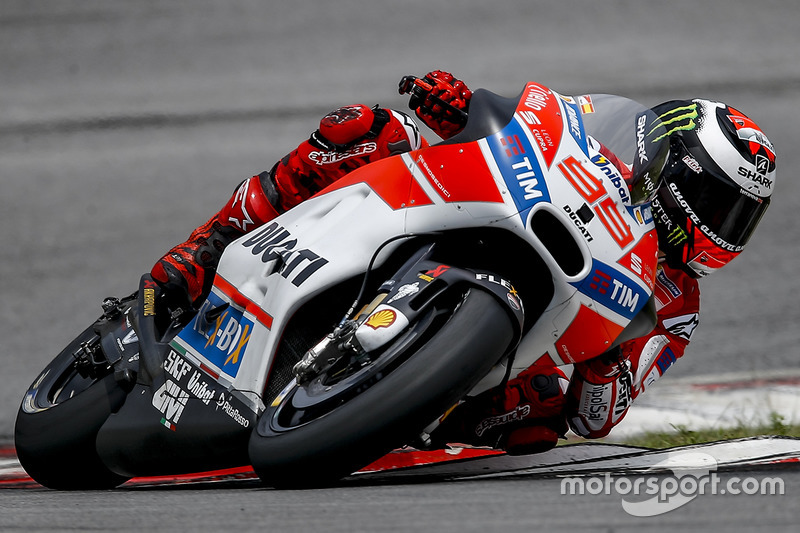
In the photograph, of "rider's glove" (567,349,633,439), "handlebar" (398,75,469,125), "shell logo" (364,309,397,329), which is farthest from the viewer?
"rider's glove" (567,349,633,439)

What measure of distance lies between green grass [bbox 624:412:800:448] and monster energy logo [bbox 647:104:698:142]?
1.37 meters

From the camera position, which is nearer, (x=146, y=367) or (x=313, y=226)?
(x=313, y=226)

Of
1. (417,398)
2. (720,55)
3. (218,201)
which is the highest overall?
(417,398)

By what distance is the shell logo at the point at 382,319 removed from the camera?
2.63 metres

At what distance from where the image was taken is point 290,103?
7844 millimetres

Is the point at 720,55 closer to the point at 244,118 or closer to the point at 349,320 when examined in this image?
the point at 244,118

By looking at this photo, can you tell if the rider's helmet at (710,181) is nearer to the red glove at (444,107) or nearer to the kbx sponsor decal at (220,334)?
the red glove at (444,107)

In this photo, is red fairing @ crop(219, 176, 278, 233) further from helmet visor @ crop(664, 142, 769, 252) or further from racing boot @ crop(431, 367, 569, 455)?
helmet visor @ crop(664, 142, 769, 252)

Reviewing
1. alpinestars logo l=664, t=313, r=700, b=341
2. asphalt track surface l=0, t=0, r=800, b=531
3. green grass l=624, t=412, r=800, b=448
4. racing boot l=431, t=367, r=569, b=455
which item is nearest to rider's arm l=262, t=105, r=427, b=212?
racing boot l=431, t=367, r=569, b=455

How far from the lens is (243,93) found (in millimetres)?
7980

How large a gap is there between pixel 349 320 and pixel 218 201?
422cm

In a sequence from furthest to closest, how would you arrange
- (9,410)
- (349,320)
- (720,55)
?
(720,55) < (9,410) < (349,320)

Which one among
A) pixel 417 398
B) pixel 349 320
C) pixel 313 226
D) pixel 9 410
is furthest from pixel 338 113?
pixel 9 410

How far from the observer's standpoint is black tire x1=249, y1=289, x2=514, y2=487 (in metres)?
2.47
